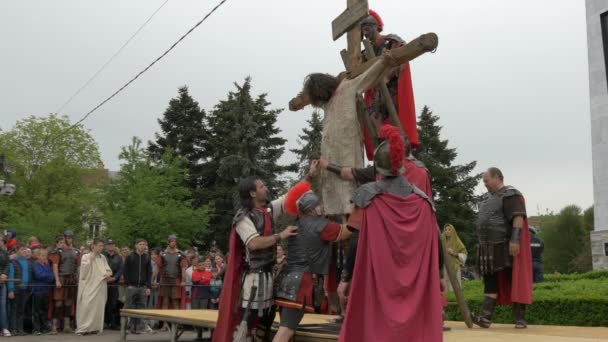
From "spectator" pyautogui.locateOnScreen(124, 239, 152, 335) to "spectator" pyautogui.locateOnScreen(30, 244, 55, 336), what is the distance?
1.45 m

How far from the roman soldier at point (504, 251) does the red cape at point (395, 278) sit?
92.1 inches

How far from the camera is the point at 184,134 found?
1693 inches

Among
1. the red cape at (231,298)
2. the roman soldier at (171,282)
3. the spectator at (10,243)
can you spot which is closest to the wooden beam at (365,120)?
the red cape at (231,298)

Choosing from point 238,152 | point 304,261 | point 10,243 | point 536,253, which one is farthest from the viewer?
point 238,152

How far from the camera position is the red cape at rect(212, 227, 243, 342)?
231 inches

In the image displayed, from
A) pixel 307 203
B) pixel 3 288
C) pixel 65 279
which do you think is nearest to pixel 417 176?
pixel 307 203

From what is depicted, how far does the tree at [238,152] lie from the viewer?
3900cm

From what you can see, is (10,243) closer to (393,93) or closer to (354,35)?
(354,35)

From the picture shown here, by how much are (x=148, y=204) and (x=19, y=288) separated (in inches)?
768

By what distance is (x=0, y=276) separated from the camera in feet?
39.0

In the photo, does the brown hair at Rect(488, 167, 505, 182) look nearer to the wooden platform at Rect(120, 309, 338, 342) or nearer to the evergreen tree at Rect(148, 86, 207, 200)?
the wooden platform at Rect(120, 309, 338, 342)

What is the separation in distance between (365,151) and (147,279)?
8.91 metres

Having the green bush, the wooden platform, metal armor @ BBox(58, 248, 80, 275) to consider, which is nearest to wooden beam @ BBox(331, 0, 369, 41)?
the wooden platform

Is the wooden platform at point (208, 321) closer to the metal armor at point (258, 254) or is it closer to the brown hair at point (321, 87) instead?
the metal armor at point (258, 254)
